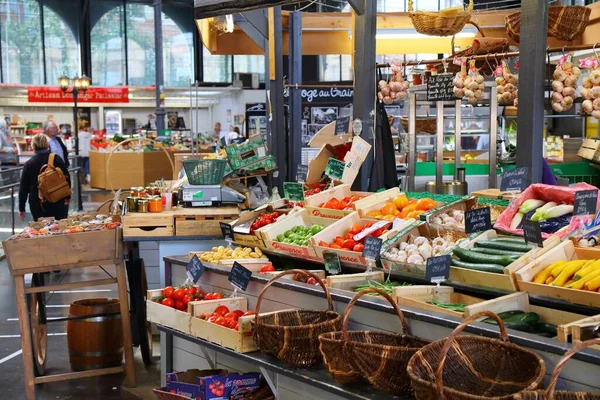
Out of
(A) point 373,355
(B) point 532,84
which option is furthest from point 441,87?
(A) point 373,355

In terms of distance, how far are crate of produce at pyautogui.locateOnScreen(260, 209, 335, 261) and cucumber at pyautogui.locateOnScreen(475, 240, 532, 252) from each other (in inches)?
42.5

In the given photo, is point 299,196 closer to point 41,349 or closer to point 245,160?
point 245,160

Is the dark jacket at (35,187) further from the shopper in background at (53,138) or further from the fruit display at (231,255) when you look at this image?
the fruit display at (231,255)

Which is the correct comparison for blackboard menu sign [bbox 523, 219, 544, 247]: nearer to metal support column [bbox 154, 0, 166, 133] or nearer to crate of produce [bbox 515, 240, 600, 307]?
crate of produce [bbox 515, 240, 600, 307]

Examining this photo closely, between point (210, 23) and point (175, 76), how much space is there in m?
24.8

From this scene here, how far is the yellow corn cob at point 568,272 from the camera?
363 cm

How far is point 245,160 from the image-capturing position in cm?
738

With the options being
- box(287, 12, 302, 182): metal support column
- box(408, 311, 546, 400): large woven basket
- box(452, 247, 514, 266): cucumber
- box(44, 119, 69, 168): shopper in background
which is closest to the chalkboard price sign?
box(452, 247, 514, 266): cucumber

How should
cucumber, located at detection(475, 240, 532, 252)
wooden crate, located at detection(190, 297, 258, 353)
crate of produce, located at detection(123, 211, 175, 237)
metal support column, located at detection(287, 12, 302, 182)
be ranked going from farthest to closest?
metal support column, located at detection(287, 12, 302, 182), crate of produce, located at detection(123, 211, 175, 237), wooden crate, located at detection(190, 297, 258, 353), cucumber, located at detection(475, 240, 532, 252)

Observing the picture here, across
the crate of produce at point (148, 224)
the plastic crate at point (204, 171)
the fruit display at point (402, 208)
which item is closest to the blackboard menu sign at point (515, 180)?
the fruit display at point (402, 208)

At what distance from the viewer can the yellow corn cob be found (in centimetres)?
363

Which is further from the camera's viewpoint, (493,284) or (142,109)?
(142,109)

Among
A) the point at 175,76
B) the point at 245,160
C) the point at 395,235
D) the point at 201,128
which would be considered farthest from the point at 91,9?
the point at 395,235

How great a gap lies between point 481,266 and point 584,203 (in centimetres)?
68
